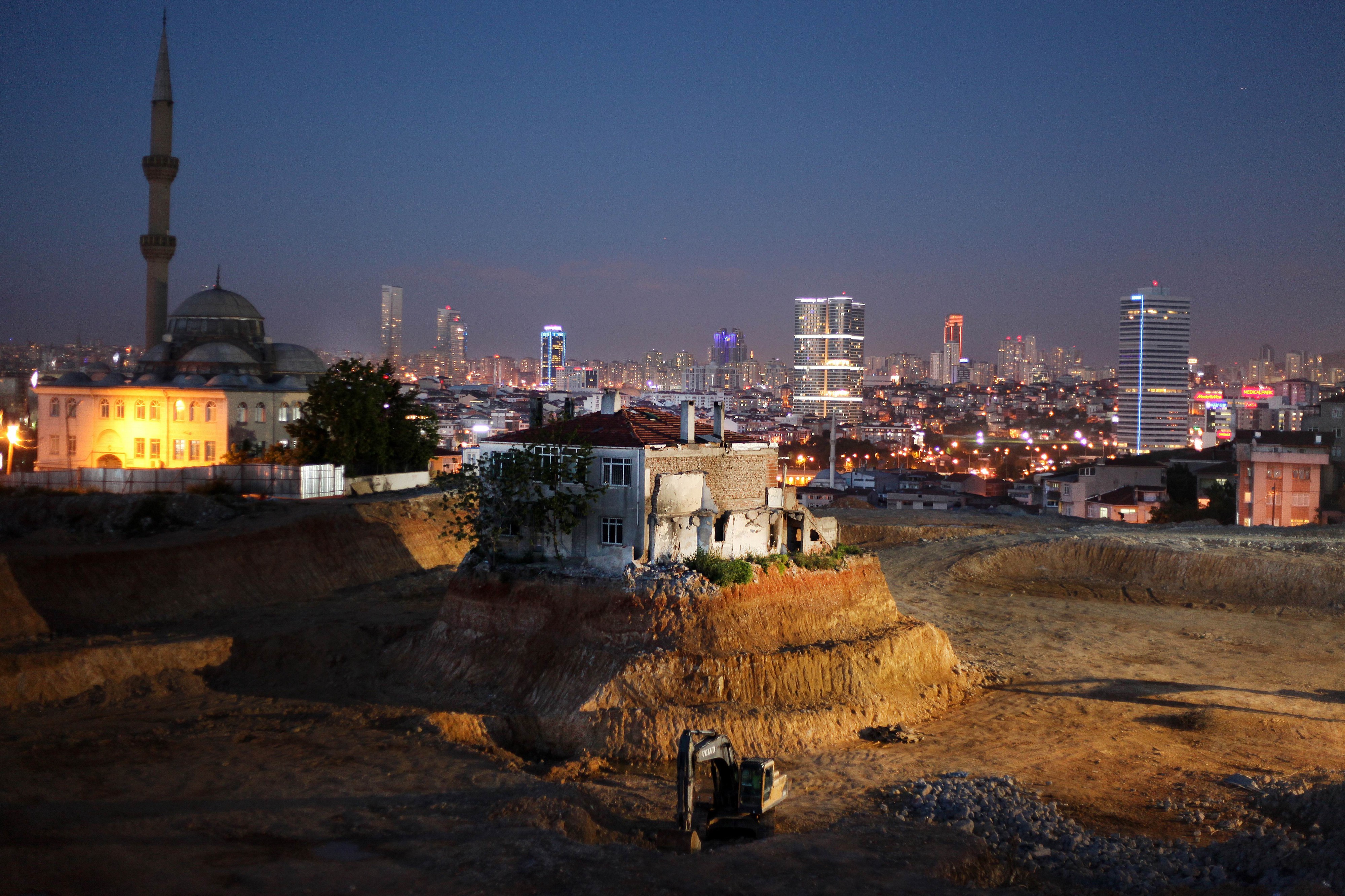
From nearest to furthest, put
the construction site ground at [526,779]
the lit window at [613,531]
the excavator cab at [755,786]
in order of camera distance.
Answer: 1. the construction site ground at [526,779]
2. the excavator cab at [755,786]
3. the lit window at [613,531]

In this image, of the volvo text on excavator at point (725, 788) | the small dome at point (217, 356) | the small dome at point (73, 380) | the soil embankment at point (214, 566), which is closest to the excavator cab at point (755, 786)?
the volvo text on excavator at point (725, 788)

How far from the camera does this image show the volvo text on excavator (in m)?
18.2

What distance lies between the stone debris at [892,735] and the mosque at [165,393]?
3934 centimetres

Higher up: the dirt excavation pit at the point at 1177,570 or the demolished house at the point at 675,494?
the demolished house at the point at 675,494

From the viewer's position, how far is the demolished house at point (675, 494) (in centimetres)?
2719

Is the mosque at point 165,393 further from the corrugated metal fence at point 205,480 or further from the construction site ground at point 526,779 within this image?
the construction site ground at point 526,779

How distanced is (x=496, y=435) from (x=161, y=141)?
158ft

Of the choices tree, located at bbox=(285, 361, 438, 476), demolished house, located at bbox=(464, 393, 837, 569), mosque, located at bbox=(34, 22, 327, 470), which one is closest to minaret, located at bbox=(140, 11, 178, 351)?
mosque, located at bbox=(34, 22, 327, 470)

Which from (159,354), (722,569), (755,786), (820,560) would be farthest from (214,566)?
(159,354)

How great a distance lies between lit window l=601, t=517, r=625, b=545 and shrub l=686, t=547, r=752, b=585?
1.95m

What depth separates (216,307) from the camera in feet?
224

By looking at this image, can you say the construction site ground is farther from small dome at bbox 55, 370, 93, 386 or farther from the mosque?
small dome at bbox 55, 370, 93, 386

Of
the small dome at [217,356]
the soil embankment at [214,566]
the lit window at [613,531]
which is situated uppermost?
the small dome at [217,356]

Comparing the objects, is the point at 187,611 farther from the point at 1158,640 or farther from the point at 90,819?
the point at 1158,640
